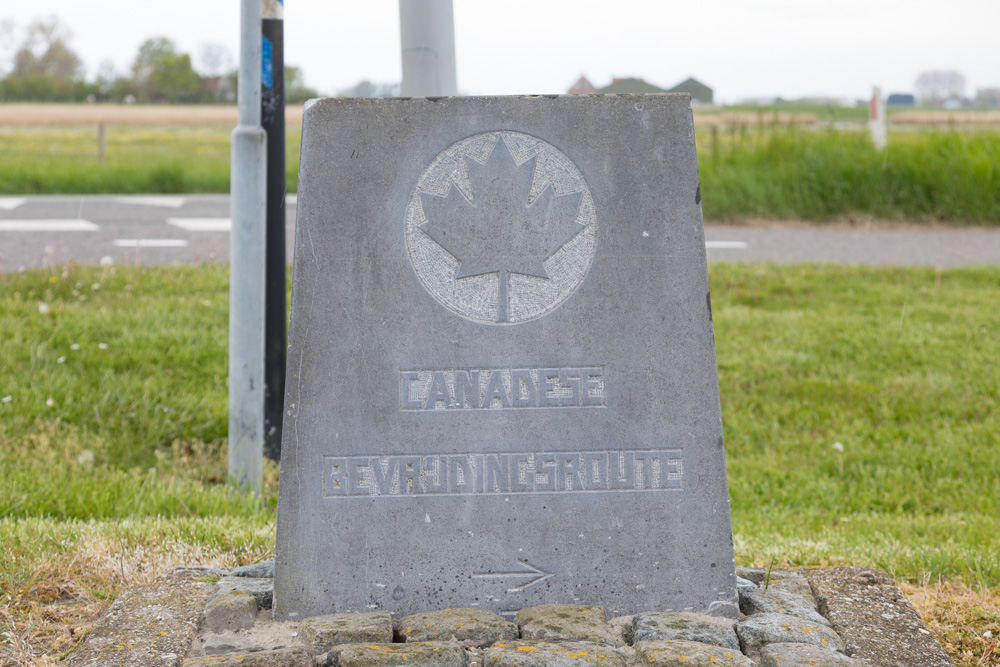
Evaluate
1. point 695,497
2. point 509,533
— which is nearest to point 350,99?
point 509,533

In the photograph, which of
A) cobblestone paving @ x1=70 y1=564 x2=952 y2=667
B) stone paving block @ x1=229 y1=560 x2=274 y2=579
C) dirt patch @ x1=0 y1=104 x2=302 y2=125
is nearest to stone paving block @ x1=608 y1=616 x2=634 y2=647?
cobblestone paving @ x1=70 y1=564 x2=952 y2=667

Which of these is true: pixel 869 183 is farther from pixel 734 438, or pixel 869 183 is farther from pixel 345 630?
pixel 345 630

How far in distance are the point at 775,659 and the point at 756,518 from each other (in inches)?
72.6

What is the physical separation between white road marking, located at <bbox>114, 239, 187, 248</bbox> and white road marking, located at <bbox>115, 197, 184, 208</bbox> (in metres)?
2.41

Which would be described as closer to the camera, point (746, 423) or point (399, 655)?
point (399, 655)

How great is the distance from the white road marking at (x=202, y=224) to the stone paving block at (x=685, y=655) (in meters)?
7.11

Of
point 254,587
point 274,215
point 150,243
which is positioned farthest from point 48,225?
point 254,587

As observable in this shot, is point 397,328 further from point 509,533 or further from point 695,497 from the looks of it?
point 695,497

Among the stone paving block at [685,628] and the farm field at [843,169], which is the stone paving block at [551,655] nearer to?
the stone paving block at [685,628]

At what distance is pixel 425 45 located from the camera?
3.25m

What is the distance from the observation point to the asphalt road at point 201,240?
24.2 feet

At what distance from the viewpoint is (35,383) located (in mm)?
4559

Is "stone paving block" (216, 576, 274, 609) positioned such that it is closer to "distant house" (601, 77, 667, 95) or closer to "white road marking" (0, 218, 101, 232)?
"distant house" (601, 77, 667, 95)

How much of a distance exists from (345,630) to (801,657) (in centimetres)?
97
